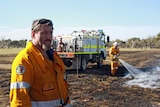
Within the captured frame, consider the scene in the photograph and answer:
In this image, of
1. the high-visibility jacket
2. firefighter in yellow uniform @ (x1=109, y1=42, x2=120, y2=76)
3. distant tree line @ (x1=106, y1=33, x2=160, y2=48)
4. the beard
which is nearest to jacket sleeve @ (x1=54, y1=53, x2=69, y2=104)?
the high-visibility jacket

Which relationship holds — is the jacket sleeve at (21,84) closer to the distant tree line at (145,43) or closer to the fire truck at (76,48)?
the fire truck at (76,48)

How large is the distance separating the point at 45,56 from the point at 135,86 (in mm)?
9812

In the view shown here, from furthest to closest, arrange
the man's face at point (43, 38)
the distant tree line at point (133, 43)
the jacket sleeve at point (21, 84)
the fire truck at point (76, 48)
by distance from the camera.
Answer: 1. the distant tree line at point (133, 43)
2. the fire truck at point (76, 48)
3. the man's face at point (43, 38)
4. the jacket sleeve at point (21, 84)

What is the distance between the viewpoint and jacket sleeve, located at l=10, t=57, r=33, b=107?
2.79m

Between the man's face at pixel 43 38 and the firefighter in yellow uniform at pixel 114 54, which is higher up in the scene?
the man's face at pixel 43 38

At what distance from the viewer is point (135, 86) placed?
12.5 m

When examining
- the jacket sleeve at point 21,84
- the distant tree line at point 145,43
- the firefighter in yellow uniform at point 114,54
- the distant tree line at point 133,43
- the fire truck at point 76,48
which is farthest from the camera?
the distant tree line at point 133,43

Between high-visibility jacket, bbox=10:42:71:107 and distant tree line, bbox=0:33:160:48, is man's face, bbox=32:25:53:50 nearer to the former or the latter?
high-visibility jacket, bbox=10:42:71:107

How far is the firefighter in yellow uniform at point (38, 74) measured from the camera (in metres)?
2.83

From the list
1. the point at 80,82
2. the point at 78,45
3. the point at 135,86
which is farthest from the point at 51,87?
the point at 78,45

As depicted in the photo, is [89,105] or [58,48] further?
[58,48]

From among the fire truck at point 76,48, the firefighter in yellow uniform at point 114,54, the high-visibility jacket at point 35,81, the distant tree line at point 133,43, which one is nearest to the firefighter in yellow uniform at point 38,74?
the high-visibility jacket at point 35,81

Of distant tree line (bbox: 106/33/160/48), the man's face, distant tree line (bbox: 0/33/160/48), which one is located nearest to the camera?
the man's face

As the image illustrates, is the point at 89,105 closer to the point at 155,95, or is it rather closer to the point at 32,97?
the point at 155,95
